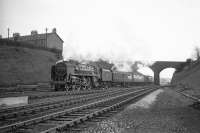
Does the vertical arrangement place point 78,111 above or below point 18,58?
below

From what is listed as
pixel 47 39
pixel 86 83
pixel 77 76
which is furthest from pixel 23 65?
pixel 47 39

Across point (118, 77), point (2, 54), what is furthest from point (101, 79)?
point (2, 54)

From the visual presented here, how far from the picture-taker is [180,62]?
7906cm

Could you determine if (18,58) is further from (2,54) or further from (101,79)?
(101,79)

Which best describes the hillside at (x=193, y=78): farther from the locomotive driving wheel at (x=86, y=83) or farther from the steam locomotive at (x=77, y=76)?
the locomotive driving wheel at (x=86, y=83)

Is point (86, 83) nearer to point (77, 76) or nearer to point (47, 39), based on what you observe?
point (77, 76)

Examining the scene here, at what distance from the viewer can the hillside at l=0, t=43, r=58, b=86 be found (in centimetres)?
3397

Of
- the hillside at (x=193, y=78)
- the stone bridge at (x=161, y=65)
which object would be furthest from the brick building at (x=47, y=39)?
the hillside at (x=193, y=78)

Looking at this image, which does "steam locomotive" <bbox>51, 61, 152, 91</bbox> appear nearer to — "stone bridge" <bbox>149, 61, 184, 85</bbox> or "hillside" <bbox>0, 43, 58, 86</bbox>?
"hillside" <bbox>0, 43, 58, 86</bbox>

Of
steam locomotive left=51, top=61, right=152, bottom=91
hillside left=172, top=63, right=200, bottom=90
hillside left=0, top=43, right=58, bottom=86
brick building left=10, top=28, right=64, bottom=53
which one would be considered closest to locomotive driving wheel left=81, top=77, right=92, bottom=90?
steam locomotive left=51, top=61, right=152, bottom=91

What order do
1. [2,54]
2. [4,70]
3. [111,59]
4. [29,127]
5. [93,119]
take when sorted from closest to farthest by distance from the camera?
1. [29,127]
2. [93,119]
3. [4,70]
4. [2,54]
5. [111,59]

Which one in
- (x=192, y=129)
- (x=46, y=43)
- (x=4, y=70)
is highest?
(x=46, y=43)

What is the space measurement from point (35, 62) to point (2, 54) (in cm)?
599

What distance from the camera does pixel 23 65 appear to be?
1515 inches
